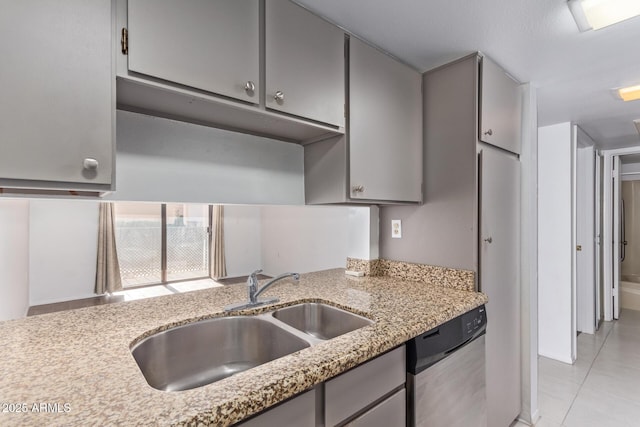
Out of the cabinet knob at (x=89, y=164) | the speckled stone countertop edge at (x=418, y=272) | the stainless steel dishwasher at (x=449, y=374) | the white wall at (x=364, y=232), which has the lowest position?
the stainless steel dishwasher at (x=449, y=374)

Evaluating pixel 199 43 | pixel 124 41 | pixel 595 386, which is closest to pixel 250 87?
pixel 199 43

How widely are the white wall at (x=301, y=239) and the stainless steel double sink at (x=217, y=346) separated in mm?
1689

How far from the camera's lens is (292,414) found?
793mm

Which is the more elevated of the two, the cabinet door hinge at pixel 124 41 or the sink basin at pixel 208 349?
the cabinet door hinge at pixel 124 41

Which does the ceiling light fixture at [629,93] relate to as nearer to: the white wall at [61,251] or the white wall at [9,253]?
the white wall at [9,253]

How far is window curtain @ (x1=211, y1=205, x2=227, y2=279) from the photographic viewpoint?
5332mm

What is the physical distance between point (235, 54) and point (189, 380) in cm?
119

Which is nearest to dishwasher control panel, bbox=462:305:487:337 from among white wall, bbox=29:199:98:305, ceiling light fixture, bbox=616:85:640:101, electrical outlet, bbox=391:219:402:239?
electrical outlet, bbox=391:219:402:239

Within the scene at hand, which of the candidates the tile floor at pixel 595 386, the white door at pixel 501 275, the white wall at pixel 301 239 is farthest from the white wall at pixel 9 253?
the tile floor at pixel 595 386

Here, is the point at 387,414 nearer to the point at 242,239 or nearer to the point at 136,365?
the point at 136,365

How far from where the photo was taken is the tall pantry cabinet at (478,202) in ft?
5.25

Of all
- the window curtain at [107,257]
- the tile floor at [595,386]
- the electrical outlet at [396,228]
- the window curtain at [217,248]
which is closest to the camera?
the electrical outlet at [396,228]

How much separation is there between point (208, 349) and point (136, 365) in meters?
0.40

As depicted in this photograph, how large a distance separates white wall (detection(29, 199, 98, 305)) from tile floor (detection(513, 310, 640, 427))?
201 inches
